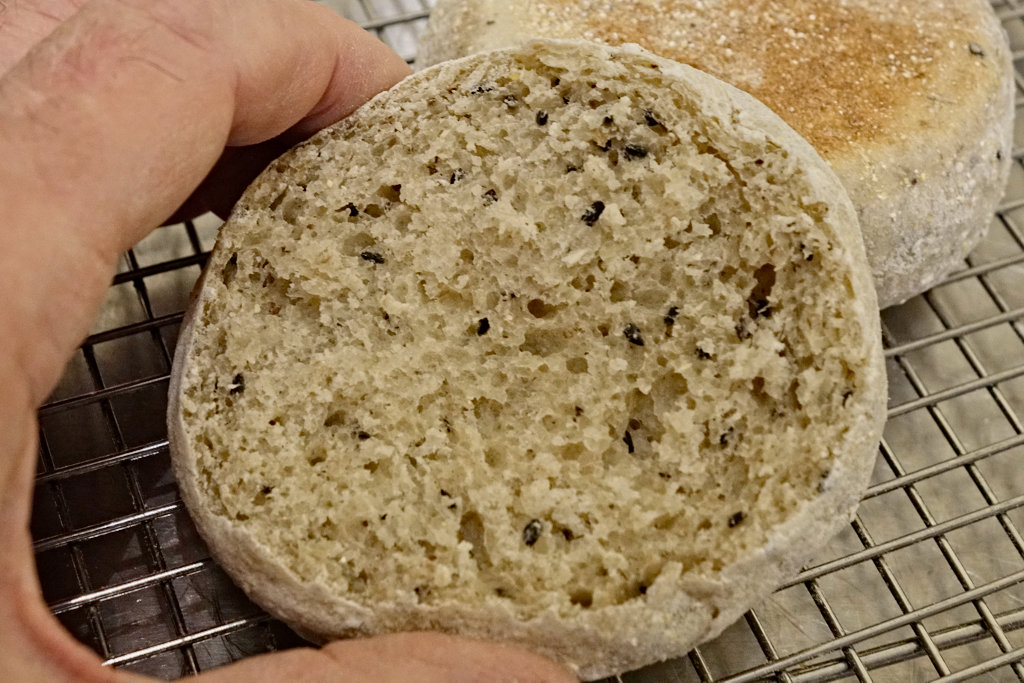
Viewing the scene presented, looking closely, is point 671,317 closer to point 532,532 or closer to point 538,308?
point 538,308

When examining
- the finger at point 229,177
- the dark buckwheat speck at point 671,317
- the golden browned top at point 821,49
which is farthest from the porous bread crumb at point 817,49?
the dark buckwheat speck at point 671,317

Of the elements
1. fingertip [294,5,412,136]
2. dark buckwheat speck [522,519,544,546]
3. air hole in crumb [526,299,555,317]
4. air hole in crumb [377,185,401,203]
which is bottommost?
dark buckwheat speck [522,519,544,546]

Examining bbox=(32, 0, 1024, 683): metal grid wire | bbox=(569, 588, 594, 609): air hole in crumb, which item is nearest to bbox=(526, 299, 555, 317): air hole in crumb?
bbox=(569, 588, 594, 609): air hole in crumb

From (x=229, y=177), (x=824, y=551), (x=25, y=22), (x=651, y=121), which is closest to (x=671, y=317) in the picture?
(x=651, y=121)

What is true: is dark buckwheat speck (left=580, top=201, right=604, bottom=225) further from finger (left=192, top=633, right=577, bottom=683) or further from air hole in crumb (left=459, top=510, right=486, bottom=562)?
finger (left=192, top=633, right=577, bottom=683)

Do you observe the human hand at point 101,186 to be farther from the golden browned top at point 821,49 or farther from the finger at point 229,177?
the golden browned top at point 821,49

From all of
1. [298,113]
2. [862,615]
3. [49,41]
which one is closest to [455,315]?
[298,113]

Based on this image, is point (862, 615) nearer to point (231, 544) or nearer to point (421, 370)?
point (421, 370)

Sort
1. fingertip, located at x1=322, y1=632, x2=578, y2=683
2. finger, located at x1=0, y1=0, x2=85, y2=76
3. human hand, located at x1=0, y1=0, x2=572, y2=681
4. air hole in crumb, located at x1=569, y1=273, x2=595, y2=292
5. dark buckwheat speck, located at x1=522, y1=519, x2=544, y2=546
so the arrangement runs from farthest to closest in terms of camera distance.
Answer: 1. finger, located at x1=0, y1=0, x2=85, y2=76
2. air hole in crumb, located at x1=569, y1=273, x2=595, y2=292
3. dark buckwheat speck, located at x1=522, y1=519, x2=544, y2=546
4. fingertip, located at x1=322, y1=632, x2=578, y2=683
5. human hand, located at x1=0, y1=0, x2=572, y2=681
